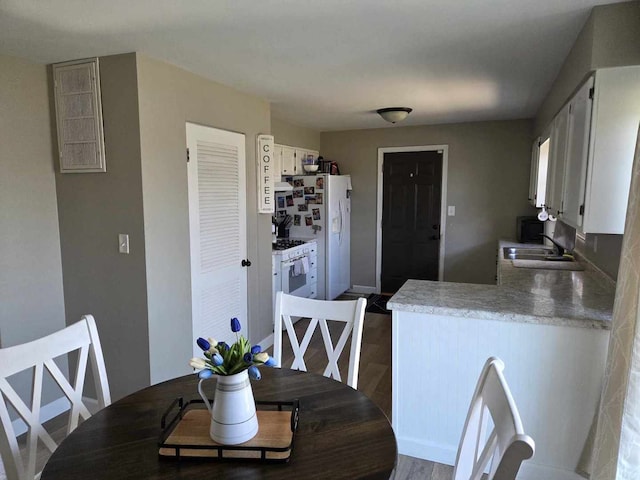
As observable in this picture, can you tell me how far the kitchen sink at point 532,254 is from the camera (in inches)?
141

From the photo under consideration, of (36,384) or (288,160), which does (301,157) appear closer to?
(288,160)

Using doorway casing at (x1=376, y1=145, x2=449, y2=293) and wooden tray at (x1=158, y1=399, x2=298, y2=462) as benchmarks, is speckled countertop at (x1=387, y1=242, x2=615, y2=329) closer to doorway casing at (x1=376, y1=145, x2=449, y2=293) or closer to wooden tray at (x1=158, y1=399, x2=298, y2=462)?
wooden tray at (x1=158, y1=399, x2=298, y2=462)

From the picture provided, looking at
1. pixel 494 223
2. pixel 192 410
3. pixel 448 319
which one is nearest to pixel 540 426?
pixel 448 319

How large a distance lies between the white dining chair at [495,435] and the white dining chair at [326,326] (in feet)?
2.00

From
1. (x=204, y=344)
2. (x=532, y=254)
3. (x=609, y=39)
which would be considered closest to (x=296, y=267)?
(x=532, y=254)

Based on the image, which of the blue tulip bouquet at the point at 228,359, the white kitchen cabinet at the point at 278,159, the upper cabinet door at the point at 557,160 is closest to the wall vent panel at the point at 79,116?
the blue tulip bouquet at the point at 228,359

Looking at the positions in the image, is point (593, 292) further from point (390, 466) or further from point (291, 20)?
point (291, 20)

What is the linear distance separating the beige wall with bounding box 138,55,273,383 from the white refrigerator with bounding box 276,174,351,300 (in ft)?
6.84

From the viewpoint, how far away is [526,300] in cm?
224

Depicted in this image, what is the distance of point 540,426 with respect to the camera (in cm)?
206

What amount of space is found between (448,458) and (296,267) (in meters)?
2.68

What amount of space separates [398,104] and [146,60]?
2290 mm

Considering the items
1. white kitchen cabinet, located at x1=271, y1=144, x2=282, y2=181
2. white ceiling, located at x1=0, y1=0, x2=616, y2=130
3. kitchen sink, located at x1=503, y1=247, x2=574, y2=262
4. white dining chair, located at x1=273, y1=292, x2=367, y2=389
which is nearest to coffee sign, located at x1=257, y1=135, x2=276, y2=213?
white ceiling, located at x1=0, y1=0, x2=616, y2=130

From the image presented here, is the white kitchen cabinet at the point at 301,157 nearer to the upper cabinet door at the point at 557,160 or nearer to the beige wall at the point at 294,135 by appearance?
the beige wall at the point at 294,135
